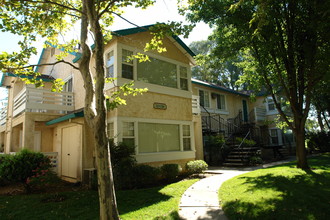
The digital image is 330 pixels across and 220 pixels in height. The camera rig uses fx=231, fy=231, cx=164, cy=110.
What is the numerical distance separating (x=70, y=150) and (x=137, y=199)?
19.9 ft

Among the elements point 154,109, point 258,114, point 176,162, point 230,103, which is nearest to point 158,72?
point 154,109

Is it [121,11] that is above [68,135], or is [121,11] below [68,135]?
above

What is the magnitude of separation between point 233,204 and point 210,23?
28.7 feet

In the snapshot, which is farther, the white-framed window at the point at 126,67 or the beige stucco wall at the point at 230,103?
the beige stucco wall at the point at 230,103

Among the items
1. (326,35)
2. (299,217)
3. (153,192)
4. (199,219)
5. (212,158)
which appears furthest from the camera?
(212,158)

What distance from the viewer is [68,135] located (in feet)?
39.8

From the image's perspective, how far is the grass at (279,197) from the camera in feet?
17.1

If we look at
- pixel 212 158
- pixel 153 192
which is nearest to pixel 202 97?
pixel 212 158

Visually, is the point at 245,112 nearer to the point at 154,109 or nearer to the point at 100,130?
the point at 154,109

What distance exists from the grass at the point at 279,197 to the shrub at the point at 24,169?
674 cm

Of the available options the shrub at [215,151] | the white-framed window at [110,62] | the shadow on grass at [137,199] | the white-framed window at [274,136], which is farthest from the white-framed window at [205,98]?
the shadow on grass at [137,199]

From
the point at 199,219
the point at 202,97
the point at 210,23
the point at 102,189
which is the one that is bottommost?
the point at 199,219

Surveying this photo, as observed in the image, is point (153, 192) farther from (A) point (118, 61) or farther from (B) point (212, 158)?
(B) point (212, 158)

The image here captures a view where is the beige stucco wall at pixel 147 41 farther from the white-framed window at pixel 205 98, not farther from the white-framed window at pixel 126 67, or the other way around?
the white-framed window at pixel 205 98
